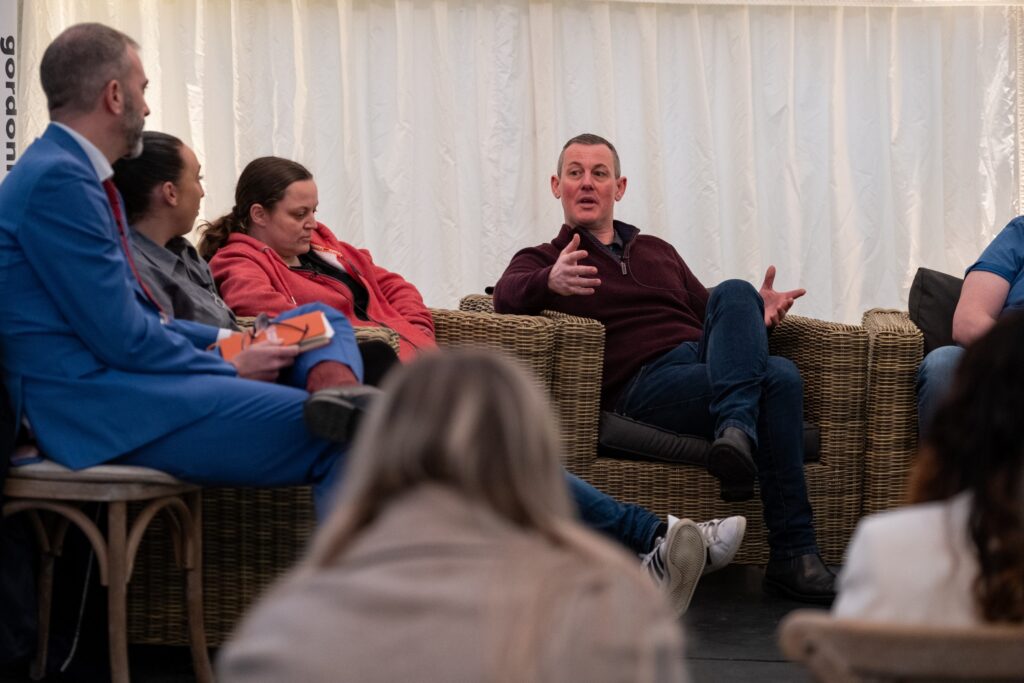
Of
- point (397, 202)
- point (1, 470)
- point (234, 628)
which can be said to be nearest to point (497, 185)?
point (397, 202)

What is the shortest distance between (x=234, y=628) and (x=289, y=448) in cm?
57

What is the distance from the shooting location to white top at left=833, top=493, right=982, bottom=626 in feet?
4.43

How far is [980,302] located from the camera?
3.90 meters

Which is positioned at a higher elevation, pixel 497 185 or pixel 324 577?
pixel 497 185

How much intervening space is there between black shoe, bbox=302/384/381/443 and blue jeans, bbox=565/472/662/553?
2.57 ft

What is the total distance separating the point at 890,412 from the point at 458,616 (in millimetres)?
2917

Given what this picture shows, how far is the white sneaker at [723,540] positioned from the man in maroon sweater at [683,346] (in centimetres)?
23

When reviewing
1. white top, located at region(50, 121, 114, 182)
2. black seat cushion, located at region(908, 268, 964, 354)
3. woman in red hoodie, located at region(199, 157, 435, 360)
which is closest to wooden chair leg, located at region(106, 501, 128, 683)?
white top, located at region(50, 121, 114, 182)

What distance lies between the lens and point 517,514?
1.26m

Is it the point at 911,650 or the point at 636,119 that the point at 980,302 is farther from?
the point at 911,650

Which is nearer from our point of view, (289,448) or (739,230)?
(289,448)

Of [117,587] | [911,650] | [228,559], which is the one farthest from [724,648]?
[911,650]

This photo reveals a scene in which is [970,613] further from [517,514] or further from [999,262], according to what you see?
[999,262]

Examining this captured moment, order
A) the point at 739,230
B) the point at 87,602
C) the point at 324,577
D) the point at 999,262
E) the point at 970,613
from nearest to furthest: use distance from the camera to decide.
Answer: the point at 324,577, the point at 970,613, the point at 87,602, the point at 999,262, the point at 739,230
